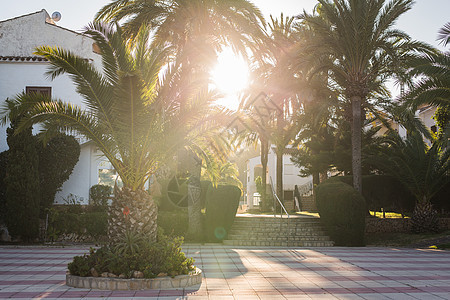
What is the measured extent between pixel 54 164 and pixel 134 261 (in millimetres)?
10970

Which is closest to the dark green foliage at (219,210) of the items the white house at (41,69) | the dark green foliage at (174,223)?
the dark green foliage at (174,223)

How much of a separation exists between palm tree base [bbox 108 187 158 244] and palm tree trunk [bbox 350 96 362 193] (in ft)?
38.1

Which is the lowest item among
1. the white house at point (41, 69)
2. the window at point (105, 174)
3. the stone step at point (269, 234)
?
the stone step at point (269, 234)

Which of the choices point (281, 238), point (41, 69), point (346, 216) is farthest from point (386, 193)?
point (41, 69)

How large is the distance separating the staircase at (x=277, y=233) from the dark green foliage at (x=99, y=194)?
5.75 meters

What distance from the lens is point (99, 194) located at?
1933 cm

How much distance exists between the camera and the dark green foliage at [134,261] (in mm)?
8352

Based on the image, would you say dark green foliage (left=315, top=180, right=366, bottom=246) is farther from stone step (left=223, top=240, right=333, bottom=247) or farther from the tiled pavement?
the tiled pavement

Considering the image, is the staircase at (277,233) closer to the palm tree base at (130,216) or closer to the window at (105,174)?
the window at (105,174)

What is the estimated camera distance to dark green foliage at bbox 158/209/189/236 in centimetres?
1716

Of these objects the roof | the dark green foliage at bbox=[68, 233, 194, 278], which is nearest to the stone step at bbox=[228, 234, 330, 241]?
the dark green foliage at bbox=[68, 233, 194, 278]

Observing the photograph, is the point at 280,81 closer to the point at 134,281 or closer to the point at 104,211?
the point at 104,211

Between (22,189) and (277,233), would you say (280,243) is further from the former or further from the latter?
(22,189)

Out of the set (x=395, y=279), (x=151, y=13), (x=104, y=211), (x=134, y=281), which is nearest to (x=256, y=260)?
(x=395, y=279)
